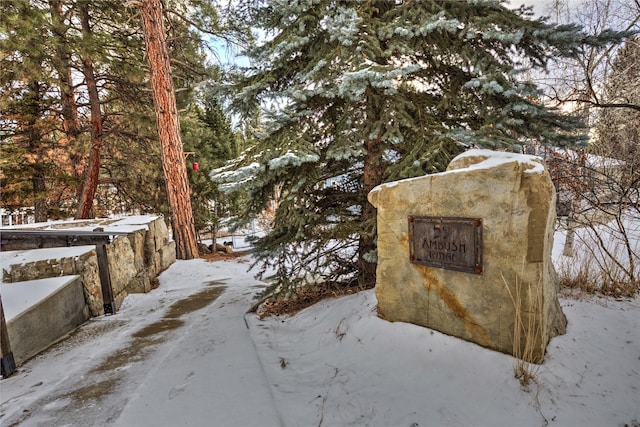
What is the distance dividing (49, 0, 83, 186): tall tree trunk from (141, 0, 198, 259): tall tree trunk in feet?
6.01

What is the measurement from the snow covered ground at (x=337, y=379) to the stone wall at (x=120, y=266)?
3.08 feet

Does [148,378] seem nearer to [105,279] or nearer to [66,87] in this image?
[105,279]

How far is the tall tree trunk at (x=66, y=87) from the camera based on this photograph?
7102 millimetres

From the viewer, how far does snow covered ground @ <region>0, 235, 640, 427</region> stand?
5.63 ft

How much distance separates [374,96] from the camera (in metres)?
3.20

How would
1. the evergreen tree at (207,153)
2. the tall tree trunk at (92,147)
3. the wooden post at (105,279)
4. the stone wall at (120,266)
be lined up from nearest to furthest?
the stone wall at (120,266)
the wooden post at (105,279)
the tall tree trunk at (92,147)
the evergreen tree at (207,153)

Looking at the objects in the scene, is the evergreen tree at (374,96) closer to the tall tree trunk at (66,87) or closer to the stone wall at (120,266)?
the stone wall at (120,266)

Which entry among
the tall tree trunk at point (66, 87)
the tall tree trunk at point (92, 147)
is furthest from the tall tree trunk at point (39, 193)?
the tall tree trunk at point (92, 147)

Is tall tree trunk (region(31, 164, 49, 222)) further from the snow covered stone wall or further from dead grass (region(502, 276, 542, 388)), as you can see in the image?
dead grass (region(502, 276, 542, 388))

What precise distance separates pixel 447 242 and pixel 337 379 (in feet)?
3.95

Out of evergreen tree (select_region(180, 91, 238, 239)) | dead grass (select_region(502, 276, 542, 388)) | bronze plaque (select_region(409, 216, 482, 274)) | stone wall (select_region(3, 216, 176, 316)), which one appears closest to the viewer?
dead grass (select_region(502, 276, 542, 388))

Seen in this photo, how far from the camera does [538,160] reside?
2.04 metres

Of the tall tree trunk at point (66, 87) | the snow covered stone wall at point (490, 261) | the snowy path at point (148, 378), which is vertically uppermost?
the tall tree trunk at point (66, 87)

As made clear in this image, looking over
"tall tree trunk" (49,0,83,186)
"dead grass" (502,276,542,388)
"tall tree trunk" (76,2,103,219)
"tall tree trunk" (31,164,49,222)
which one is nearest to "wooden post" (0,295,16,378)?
"dead grass" (502,276,542,388)
